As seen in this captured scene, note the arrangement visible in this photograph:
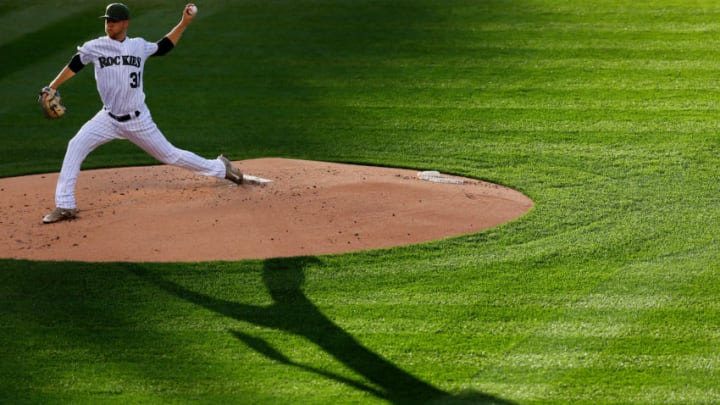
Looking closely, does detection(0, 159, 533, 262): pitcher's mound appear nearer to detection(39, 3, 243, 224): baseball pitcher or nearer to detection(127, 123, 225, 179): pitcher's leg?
detection(127, 123, 225, 179): pitcher's leg

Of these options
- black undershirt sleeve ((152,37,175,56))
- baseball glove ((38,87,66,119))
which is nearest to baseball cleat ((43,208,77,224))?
baseball glove ((38,87,66,119))

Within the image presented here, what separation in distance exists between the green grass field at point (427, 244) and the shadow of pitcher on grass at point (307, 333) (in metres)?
0.02

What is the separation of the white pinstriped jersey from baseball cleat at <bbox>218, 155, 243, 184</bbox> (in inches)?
36.8

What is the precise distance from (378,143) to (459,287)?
4236 mm

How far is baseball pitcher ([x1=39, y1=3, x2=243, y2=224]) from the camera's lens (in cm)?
864

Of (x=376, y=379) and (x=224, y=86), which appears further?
(x=224, y=86)

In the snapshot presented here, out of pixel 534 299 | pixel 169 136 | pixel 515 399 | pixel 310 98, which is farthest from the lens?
pixel 310 98

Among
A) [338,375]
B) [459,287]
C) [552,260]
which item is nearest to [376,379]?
[338,375]

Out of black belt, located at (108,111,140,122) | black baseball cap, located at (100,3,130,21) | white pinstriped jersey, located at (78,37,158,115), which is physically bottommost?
black belt, located at (108,111,140,122)

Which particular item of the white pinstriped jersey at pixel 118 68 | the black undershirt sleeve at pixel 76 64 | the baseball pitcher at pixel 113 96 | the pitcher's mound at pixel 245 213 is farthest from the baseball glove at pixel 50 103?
the pitcher's mound at pixel 245 213

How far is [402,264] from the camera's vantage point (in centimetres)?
792

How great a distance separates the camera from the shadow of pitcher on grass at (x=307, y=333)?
19.4 ft

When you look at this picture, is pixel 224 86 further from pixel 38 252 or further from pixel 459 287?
pixel 459 287

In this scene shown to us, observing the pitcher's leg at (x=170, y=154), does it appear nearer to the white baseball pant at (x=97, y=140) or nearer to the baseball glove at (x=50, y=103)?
the white baseball pant at (x=97, y=140)
